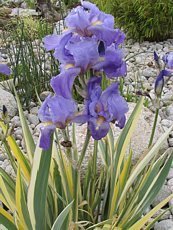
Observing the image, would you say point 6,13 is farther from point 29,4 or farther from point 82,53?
point 82,53

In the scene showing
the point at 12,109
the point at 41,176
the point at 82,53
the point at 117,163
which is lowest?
the point at 12,109

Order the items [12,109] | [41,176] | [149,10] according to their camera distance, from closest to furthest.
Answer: [41,176]
[12,109]
[149,10]

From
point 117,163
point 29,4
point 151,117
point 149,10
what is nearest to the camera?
point 117,163

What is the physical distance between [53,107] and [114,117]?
0.52 feet

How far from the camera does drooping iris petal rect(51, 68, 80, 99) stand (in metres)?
1.15

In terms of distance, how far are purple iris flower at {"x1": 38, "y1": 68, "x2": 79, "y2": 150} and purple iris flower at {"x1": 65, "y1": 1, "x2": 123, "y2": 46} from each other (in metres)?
0.10

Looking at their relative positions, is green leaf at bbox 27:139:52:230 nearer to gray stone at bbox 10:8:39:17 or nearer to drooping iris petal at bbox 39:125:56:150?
drooping iris petal at bbox 39:125:56:150

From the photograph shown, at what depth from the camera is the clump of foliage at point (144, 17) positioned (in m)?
3.74

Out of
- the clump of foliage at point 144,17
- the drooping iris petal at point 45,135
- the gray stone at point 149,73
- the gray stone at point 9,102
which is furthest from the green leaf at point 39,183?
the clump of foliage at point 144,17

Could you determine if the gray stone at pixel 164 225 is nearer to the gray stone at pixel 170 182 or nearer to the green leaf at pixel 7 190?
the gray stone at pixel 170 182

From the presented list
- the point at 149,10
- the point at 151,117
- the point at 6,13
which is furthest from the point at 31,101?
the point at 6,13

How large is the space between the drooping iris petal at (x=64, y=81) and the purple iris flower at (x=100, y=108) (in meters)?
0.06

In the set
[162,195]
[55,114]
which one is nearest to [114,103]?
[55,114]

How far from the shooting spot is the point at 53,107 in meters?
1.21
